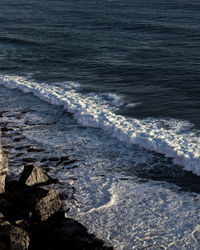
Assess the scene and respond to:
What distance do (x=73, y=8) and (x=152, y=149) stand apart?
5030cm

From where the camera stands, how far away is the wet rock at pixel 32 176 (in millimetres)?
11039

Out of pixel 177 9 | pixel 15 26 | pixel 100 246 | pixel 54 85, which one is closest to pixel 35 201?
pixel 100 246

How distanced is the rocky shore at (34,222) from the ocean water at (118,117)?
1.59 ft

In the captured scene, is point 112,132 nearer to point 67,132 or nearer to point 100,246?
point 67,132

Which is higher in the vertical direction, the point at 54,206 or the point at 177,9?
the point at 177,9

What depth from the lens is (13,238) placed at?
324 inches

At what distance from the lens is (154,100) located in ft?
66.7

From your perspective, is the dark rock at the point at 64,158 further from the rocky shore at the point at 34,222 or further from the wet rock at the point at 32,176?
the rocky shore at the point at 34,222

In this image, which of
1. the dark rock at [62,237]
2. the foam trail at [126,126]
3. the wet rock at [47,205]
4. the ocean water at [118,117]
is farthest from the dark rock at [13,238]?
the foam trail at [126,126]

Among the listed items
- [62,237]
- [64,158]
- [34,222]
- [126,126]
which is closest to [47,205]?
[34,222]

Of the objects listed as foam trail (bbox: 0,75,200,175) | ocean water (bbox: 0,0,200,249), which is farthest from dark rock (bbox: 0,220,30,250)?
foam trail (bbox: 0,75,200,175)

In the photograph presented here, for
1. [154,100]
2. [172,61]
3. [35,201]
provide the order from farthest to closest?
1. [172,61]
2. [154,100]
3. [35,201]

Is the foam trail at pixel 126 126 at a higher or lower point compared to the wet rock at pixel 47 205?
lower

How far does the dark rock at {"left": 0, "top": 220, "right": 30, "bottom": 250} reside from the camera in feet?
26.9
